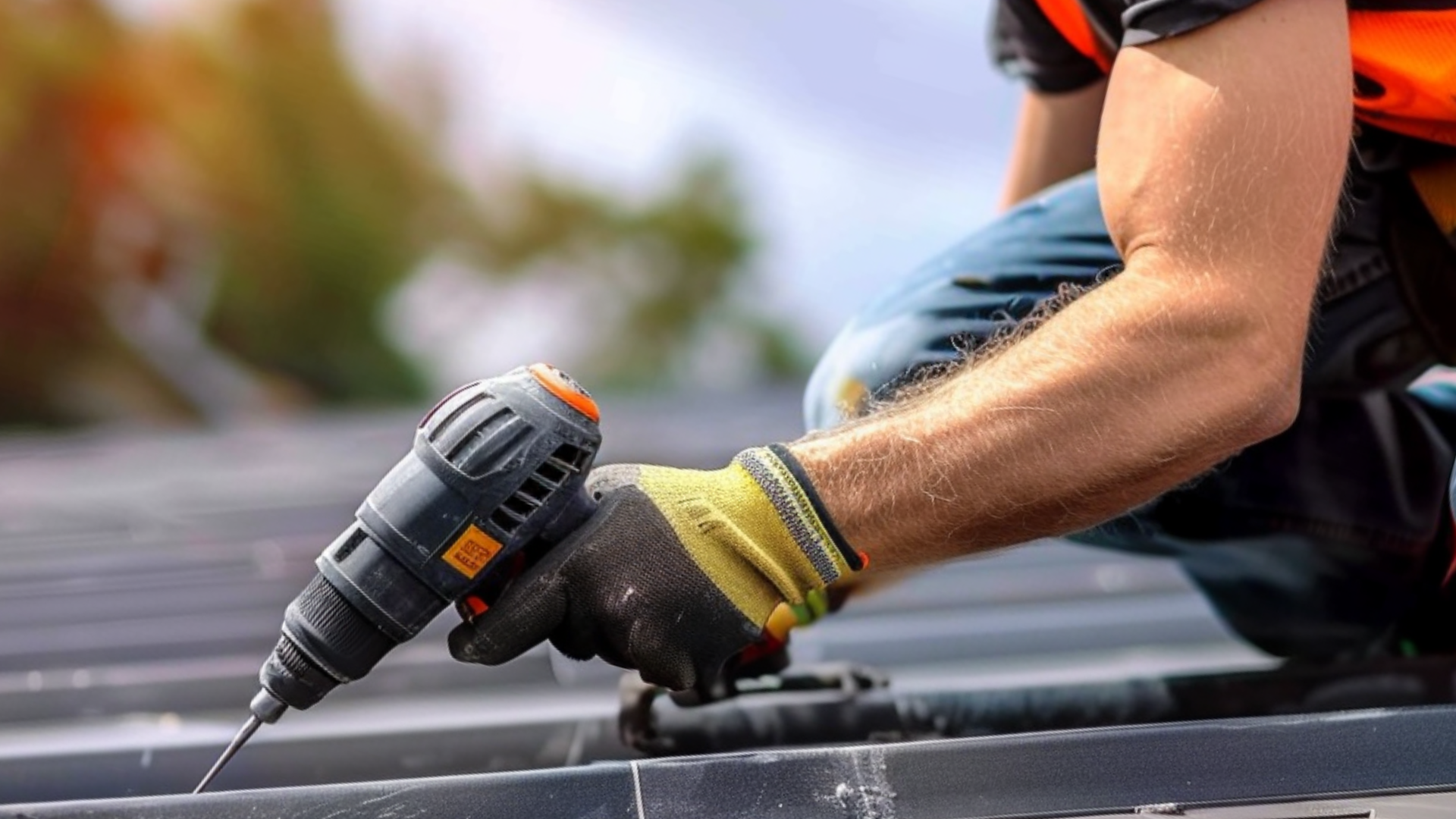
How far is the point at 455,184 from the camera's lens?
90.3 feet

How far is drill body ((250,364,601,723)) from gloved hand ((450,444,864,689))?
0.13 feet

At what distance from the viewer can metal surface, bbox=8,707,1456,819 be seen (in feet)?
3.68

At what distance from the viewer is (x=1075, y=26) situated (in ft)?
5.58

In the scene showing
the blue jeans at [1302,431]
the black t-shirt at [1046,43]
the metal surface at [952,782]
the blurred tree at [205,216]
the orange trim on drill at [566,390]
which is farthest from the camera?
the blurred tree at [205,216]

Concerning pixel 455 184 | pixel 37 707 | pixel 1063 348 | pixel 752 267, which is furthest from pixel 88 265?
pixel 1063 348

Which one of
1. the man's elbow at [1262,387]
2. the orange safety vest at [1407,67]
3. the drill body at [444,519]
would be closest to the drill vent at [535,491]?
the drill body at [444,519]

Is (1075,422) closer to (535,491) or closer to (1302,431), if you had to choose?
(535,491)

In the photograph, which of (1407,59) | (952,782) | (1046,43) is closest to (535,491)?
(952,782)

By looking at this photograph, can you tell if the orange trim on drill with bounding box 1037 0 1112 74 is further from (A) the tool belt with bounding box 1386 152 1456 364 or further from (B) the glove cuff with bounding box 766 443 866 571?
(B) the glove cuff with bounding box 766 443 866 571

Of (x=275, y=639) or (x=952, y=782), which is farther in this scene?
(x=275, y=639)

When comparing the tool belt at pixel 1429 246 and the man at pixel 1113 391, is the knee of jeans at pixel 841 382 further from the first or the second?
the tool belt at pixel 1429 246

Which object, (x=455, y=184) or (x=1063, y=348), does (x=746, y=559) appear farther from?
(x=455, y=184)

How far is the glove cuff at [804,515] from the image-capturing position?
4.12 feet

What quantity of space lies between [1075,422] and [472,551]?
0.53 metres
